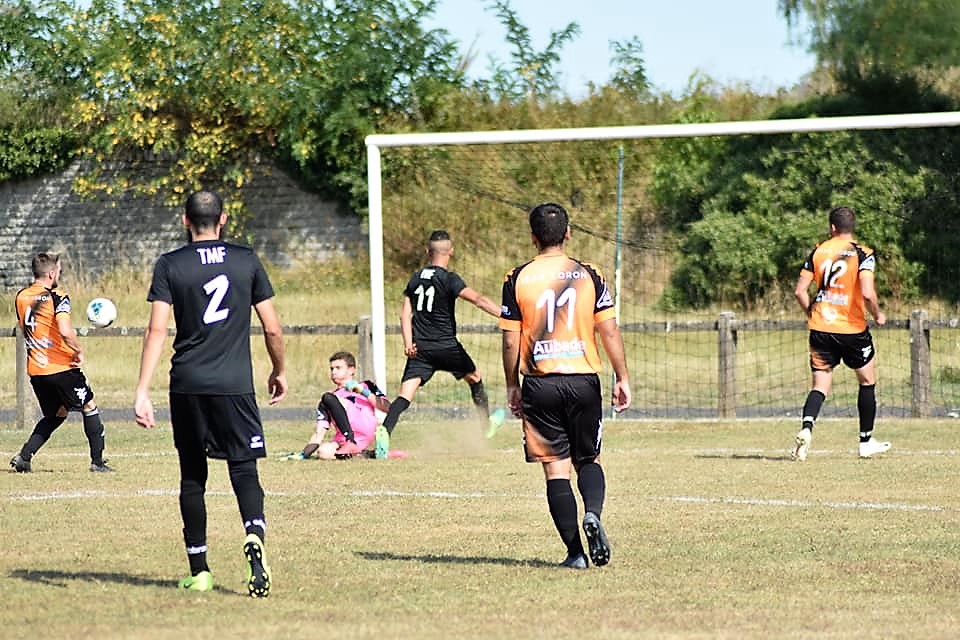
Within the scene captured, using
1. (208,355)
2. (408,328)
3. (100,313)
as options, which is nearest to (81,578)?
(208,355)

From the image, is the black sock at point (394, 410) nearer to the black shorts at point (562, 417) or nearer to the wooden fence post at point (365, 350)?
the wooden fence post at point (365, 350)

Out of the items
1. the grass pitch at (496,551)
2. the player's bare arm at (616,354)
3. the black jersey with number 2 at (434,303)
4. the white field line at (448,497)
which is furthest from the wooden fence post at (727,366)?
the player's bare arm at (616,354)

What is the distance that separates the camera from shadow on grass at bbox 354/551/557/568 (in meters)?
7.79

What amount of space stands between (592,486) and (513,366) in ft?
2.36

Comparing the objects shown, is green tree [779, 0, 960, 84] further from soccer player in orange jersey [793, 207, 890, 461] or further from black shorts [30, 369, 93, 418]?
black shorts [30, 369, 93, 418]

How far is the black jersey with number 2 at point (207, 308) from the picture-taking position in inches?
273

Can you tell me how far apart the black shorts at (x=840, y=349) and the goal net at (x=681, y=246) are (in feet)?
18.9

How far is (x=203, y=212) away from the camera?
695 centimetres

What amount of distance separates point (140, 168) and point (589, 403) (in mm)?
28639

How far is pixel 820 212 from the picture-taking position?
81.4 ft

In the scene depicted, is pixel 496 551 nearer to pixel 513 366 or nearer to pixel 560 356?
pixel 513 366

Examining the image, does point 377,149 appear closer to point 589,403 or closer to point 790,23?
point 589,403

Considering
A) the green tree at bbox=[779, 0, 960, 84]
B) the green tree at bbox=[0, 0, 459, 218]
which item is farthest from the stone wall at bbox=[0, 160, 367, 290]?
the green tree at bbox=[779, 0, 960, 84]

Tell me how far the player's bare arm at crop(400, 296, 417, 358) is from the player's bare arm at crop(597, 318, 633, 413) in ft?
20.9
